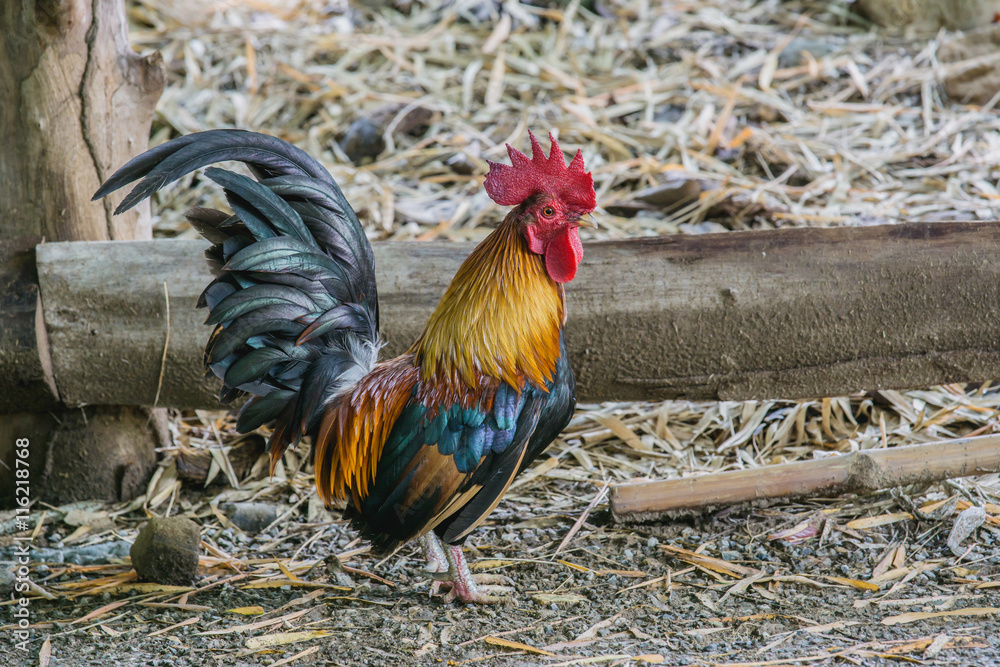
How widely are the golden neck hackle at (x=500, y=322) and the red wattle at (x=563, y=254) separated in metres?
0.04

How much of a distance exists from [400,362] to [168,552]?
1092 mm

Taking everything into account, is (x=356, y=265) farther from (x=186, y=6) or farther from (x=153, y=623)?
(x=186, y=6)

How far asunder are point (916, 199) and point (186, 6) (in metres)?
5.71

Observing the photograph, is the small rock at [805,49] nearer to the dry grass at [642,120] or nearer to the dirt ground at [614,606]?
the dry grass at [642,120]

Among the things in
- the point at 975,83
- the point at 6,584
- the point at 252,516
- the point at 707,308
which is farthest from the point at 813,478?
the point at 975,83

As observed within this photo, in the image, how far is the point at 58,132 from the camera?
3182 mm

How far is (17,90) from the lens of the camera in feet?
10.3

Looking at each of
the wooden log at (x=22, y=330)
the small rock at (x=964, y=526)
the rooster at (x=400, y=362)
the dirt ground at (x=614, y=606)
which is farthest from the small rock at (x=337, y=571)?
the small rock at (x=964, y=526)

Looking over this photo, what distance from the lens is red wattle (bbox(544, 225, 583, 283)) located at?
8.33 feet

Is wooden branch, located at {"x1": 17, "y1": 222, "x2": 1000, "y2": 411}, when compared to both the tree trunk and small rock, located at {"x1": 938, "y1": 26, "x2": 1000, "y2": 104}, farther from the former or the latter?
small rock, located at {"x1": 938, "y1": 26, "x2": 1000, "y2": 104}

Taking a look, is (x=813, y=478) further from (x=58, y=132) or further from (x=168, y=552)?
(x=58, y=132)

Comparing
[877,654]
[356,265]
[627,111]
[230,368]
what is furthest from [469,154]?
[877,654]

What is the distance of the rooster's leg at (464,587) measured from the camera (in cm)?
284

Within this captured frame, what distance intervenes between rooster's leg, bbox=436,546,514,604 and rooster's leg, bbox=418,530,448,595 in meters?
0.05
